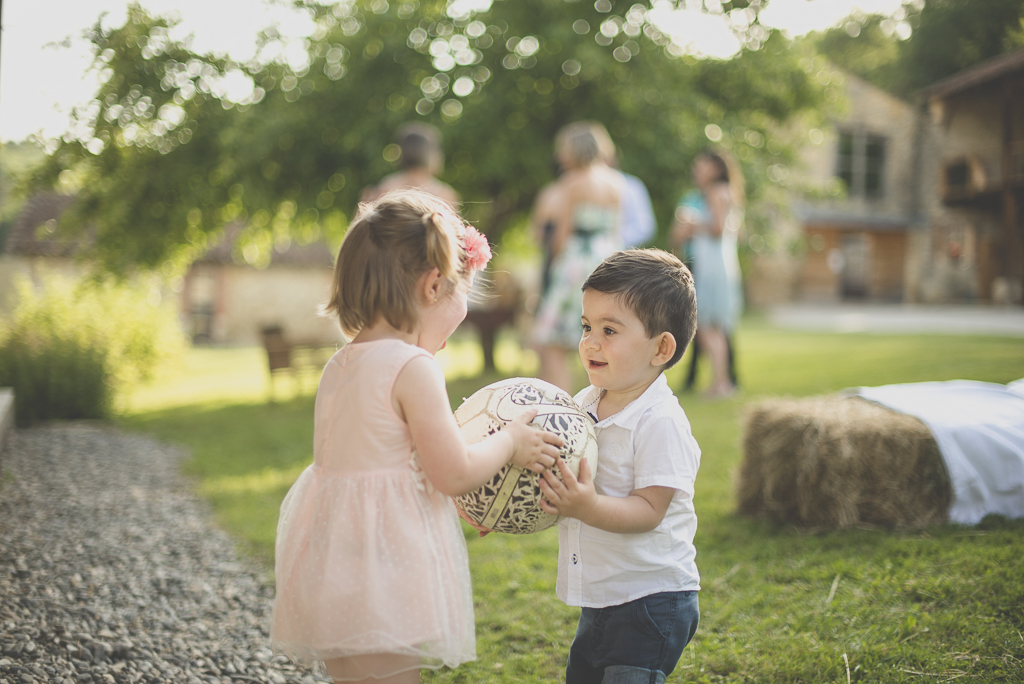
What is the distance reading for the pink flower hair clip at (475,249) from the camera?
2.26 meters

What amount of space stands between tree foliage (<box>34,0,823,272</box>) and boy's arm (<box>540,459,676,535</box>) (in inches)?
298

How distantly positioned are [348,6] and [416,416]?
9.50 m

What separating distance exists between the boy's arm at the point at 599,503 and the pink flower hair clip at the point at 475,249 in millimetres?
665

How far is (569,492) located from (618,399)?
40 cm

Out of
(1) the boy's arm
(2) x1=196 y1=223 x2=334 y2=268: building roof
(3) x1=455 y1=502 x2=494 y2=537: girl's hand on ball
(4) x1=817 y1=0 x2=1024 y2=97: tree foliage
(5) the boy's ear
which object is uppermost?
(2) x1=196 y1=223 x2=334 y2=268: building roof

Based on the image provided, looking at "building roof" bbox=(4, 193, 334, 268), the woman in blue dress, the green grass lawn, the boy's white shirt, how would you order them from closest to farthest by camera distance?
1. the boy's white shirt
2. the green grass lawn
3. the woman in blue dress
4. "building roof" bbox=(4, 193, 334, 268)

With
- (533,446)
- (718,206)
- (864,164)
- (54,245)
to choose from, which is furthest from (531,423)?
(54,245)

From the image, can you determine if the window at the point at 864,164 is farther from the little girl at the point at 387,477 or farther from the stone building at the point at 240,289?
the stone building at the point at 240,289

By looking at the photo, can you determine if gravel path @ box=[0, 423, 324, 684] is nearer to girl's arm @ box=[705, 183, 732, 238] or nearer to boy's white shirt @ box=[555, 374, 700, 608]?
boy's white shirt @ box=[555, 374, 700, 608]

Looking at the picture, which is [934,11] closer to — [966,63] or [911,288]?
[966,63]

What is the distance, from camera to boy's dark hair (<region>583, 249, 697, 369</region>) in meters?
2.14

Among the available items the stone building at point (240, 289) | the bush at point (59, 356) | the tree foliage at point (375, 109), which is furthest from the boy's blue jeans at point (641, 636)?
the stone building at point (240, 289)

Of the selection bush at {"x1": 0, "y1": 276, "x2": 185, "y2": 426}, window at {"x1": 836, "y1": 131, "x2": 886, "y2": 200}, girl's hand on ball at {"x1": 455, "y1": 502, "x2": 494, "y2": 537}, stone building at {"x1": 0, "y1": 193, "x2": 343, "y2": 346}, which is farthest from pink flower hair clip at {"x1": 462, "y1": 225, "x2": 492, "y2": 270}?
stone building at {"x1": 0, "y1": 193, "x2": 343, "y2": 346}

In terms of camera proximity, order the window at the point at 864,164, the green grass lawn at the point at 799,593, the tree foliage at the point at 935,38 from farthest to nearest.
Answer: the window at the point at 864,164
the tree foliage at the point at 935,38
the green grass lawn at the point at 799,593
